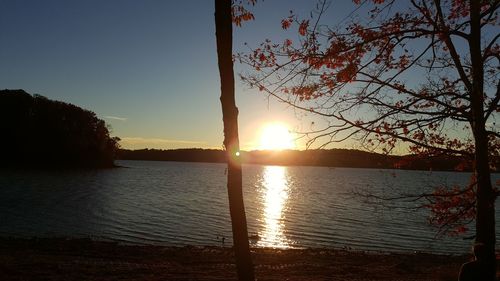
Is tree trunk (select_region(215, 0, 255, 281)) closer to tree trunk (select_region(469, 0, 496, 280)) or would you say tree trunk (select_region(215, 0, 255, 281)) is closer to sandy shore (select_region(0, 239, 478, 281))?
tree trunk (select_region(469, 0, 496, 280))

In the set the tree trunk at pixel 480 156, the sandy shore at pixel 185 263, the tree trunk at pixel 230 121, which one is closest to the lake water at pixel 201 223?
the sandy shore at pixel 185 263

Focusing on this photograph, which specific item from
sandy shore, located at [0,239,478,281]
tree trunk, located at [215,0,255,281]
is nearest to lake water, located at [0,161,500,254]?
sandy shore, located at [0,239,478,281]

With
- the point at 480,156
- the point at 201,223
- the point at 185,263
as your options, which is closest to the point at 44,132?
the point at 201,223

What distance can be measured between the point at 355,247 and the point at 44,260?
1774cm

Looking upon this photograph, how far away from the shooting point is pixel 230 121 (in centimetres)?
615

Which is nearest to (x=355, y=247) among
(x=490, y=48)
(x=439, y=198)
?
(x=439, y=198)

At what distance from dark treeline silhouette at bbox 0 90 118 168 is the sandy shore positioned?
303ft

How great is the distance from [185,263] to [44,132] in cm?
10179

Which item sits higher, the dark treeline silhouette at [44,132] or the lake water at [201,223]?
the dark treeline silhouette at [44,132]

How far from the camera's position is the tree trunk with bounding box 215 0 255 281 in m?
6.09

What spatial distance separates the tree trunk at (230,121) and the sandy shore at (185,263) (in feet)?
24.9

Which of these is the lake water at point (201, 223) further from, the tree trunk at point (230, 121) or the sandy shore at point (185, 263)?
the tree trunk at point (230, 121)

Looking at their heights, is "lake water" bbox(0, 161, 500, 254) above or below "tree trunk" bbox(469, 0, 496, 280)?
below

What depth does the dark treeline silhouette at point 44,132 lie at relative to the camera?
10300 cm
